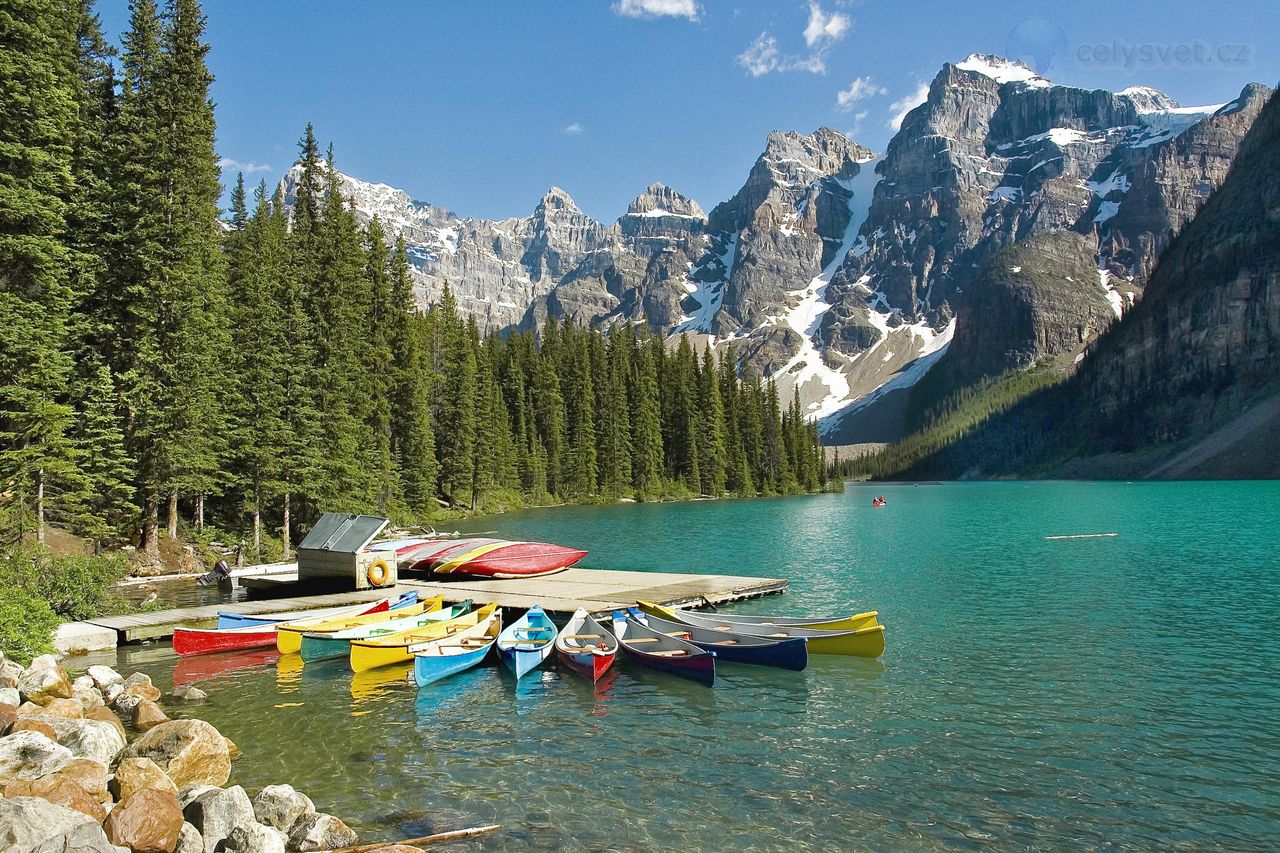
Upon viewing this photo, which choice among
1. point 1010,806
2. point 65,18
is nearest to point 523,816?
point 1010,806

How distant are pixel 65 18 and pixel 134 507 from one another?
21.5 m

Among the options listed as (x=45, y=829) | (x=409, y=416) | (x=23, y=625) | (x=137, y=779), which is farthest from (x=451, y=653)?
(x=409, y=416)

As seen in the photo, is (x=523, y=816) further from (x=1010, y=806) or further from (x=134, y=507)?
(x=134, y=507)

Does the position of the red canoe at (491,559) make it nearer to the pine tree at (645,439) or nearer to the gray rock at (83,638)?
the gray rock at (83,638)

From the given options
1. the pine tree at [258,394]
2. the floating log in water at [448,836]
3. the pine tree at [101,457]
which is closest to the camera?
the floating log in water at [448,836]

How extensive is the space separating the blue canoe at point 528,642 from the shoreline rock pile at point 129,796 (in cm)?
717

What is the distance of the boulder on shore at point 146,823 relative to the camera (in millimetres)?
9234

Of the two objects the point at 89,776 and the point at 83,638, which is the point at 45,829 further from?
the point at 83,638

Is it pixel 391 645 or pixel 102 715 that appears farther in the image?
pixel 391 645

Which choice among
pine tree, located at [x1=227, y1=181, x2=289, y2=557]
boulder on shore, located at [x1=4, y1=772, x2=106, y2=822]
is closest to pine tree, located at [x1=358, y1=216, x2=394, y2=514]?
pine tree, located at [x1=227, y1=181, x2=289, y2=557]

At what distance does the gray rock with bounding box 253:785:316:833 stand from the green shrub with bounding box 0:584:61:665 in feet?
32.8

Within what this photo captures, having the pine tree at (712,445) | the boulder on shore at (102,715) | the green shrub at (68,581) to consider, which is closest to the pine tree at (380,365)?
the green shrub at (68,581)

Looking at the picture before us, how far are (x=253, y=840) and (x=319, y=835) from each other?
888 mm

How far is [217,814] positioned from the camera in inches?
399
